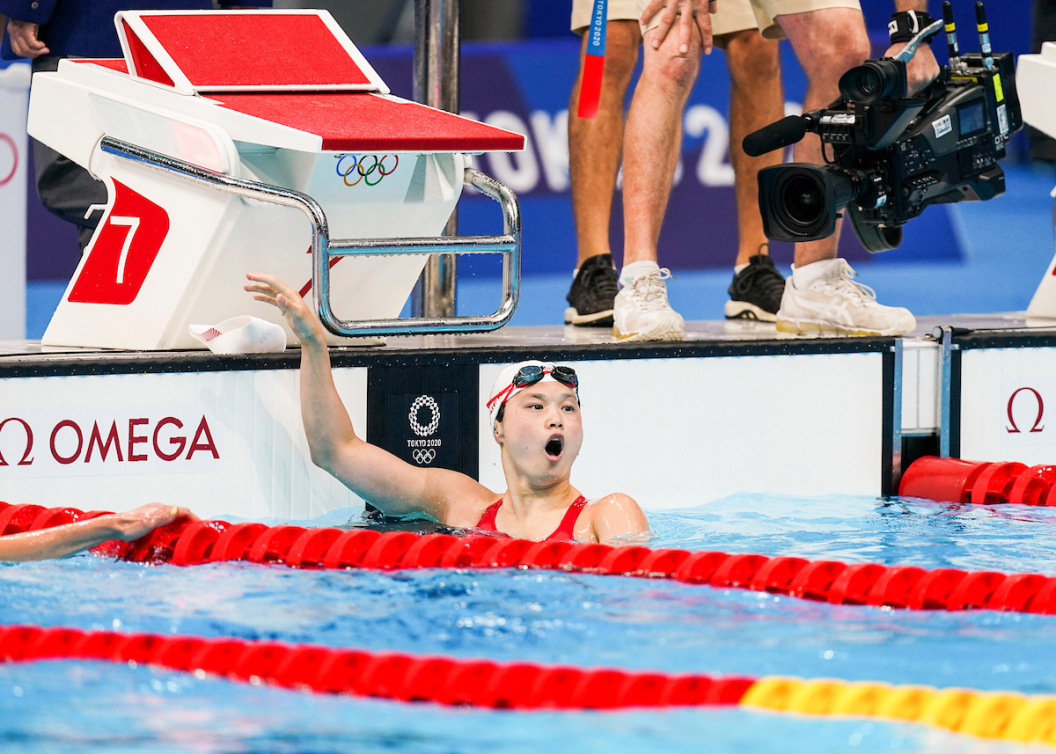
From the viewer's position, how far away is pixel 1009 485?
4621 mm

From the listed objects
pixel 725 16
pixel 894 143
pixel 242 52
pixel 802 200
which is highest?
pixel 725 16

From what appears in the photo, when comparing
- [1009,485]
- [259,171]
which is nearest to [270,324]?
[259,171]

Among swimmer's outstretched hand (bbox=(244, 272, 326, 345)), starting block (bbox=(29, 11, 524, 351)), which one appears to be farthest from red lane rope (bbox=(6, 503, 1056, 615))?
starting block (bbox=(29, 11, 524, 351))

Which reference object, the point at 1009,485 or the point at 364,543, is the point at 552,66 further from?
the point at 364,543

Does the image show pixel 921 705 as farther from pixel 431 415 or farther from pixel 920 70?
pixel 920 70

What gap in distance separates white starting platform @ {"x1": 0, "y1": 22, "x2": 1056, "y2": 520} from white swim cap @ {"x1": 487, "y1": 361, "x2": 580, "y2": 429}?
1.11 ft

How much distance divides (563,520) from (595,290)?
1391mm

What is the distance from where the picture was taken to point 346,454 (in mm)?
4066

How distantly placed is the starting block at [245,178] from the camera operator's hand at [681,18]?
2.38ft

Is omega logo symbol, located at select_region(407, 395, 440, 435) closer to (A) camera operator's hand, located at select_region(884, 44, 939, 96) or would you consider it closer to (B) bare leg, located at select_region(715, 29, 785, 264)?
(B) bare leg, located at select_region(715, 29, 785, 264)

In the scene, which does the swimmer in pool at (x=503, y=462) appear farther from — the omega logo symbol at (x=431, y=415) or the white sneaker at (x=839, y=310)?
the white sneaker at (x=839, y=310)

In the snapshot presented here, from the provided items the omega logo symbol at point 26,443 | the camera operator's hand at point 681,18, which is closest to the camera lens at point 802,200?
the camera operator's hand at point 681,18

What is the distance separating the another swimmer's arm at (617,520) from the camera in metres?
3.84

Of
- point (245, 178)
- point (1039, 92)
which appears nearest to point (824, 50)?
point (1039, 92)
